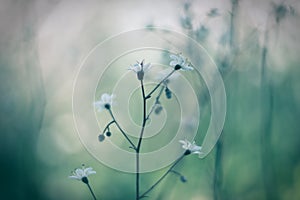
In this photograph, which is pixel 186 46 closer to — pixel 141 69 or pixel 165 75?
pixel 165 75

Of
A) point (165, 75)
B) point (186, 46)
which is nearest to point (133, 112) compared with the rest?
point (165, 75)

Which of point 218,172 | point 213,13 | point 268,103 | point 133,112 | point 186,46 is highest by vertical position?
point 213,13

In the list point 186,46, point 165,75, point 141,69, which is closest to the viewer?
point 141,69

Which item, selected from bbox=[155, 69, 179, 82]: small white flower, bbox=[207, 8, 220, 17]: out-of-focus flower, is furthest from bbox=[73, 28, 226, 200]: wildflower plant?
bbox=[207, 8, 220, 17]: out-of-focus flower

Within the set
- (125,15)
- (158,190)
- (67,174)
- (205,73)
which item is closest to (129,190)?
(158,190)

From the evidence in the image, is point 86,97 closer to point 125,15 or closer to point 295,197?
point 125,15

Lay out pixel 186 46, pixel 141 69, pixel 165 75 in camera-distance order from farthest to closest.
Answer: pixel 186 46 → pixel 165 75 → pixel 141 69

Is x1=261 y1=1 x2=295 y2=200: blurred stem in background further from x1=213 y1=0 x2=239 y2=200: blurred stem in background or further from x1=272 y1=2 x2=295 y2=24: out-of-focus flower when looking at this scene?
x1=213 y1=0 x2=239 y2=200: blurred stem in background

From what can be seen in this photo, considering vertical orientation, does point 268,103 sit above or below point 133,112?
above
